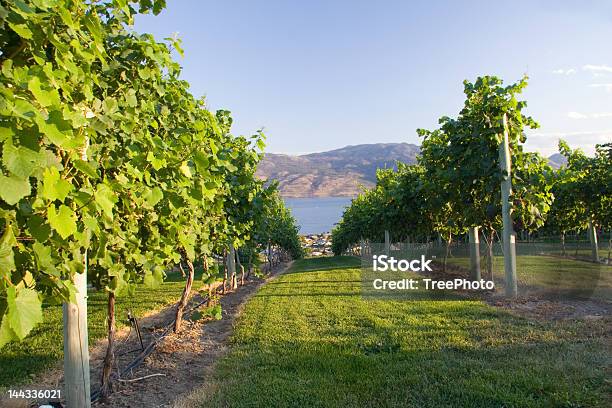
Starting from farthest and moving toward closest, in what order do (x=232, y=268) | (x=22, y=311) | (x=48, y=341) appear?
(x=232, y=268)
(x=48, y=341)
(x=22, y=311)

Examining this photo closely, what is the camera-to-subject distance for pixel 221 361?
585cm

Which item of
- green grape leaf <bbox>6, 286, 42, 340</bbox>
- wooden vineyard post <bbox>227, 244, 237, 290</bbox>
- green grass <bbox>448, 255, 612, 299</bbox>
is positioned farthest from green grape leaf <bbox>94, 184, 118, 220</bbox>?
wooden vineyard post <bbox>227, 244, 237, 290</bbox>

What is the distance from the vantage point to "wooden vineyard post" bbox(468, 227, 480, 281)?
35.8 ft

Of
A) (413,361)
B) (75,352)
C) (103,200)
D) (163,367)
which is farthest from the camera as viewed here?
(163,367)

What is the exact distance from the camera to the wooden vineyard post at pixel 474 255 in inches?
429

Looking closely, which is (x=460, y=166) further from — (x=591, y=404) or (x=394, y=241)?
(x=394, y=241)

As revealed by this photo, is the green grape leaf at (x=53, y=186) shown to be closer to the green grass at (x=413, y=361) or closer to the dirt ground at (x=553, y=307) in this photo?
the green grass at (x=413, y=361)

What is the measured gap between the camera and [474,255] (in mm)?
11523

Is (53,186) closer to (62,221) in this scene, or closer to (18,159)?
(62,221)

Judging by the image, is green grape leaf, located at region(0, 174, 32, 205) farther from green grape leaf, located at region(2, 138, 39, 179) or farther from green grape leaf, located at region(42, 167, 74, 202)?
green grape leaf, located at region(42, 167, 74, 202)

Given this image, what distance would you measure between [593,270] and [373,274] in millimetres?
5747

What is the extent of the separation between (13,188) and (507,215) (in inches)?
351

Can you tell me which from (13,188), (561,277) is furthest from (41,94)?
(561,277)

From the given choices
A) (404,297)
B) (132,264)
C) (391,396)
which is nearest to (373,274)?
(404,297)
